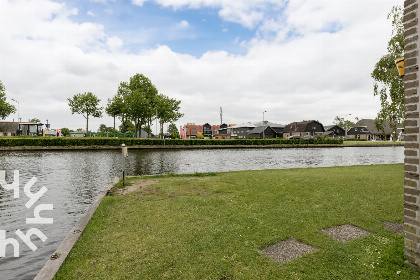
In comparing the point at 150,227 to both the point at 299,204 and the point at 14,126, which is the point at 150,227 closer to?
the point at 299,204

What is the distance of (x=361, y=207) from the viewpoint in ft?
22.4

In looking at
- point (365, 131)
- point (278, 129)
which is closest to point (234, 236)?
point (278, 129)

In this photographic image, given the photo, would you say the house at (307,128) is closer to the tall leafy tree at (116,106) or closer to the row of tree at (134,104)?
the row of tree at (134,104)

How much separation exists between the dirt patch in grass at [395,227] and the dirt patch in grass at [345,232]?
0.63 meters

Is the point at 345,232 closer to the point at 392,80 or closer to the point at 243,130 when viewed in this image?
the point at 392,80

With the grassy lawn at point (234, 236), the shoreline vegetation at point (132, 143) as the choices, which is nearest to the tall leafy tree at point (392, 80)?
the grassy lawn at point (234, 236)

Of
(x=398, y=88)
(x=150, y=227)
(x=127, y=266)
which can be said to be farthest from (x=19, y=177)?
(x=398, y=88)

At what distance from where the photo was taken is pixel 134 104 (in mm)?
55562

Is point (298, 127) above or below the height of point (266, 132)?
above

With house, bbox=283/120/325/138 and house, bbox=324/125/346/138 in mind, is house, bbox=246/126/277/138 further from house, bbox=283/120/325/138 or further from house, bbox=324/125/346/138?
house, bbox=324/125/346/138

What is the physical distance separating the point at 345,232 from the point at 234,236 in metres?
2.51

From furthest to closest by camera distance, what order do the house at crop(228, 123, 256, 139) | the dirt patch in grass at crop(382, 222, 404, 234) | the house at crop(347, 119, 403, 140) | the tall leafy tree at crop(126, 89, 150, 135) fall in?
1. the house at crop(228, 123, 256, 139)
2. the house at crop(347, 119, 403, 140)
3. the tall leafy tree at crop(126, 89, 150, 135)
4. the dirt patch in grass at crop(382, 222, 404, 234)

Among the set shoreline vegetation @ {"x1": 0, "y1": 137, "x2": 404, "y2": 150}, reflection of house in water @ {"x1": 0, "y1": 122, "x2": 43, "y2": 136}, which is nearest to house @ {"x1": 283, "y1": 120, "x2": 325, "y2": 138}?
shoreline vegetation @ {"x1": 0, "y1": 137, "x2": 404, "y2": 150}

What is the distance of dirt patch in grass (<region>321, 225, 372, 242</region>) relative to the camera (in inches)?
193
